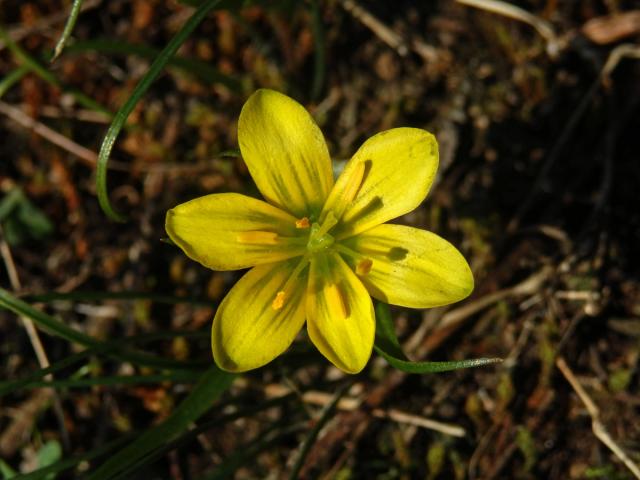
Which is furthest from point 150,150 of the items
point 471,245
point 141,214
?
point 471,245

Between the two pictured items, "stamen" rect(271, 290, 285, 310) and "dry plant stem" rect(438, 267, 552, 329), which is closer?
"stamen" rect(271, 290, 285, 310)

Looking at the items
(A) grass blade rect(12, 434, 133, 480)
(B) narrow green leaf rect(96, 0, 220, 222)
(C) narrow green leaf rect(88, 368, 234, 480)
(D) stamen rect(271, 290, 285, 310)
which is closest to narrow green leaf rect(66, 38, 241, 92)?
(B) narrow green leaf rect(96, 0, 220, 222)

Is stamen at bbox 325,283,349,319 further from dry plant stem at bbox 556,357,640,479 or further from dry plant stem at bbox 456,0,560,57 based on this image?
dry plant stem at bbox 456,0,560,57

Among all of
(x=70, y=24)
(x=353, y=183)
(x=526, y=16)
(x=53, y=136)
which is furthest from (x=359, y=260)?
(x=53, y=136)

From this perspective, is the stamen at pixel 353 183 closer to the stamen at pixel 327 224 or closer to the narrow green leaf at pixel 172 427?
the stamen at pixel 327 224

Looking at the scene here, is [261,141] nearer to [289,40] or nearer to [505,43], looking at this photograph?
[289,40]
